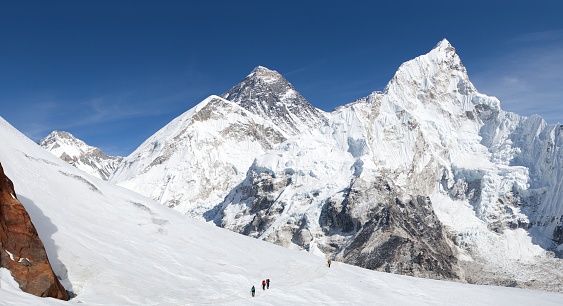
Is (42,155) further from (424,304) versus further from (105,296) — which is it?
(424,304)

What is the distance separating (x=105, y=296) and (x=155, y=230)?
93.5 ft

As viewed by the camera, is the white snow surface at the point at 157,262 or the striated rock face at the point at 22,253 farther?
the white snow surface at the point at 157,262

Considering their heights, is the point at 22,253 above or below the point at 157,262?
below

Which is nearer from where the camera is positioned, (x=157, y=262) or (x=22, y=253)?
(x=22, y=253)

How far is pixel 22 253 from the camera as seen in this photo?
3897 cm

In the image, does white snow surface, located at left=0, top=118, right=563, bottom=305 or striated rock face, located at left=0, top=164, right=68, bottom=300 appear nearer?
striated rock face, located at left=0, top=164, right=68, bottom=300

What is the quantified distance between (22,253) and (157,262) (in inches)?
852

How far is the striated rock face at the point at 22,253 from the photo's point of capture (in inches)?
1487

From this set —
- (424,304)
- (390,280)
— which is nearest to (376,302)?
(424,304)

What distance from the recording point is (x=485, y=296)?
65938 mm

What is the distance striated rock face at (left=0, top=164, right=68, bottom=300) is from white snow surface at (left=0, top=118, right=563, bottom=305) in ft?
3.43

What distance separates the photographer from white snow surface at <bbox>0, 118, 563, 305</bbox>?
48.8 meters

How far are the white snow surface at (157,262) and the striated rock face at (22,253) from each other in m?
1.04

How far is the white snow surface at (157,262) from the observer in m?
48.8
